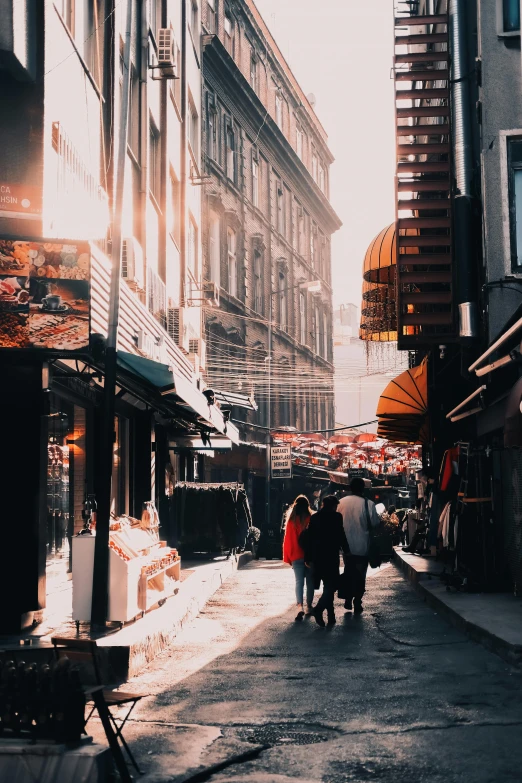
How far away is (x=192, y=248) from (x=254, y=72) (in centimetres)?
1852

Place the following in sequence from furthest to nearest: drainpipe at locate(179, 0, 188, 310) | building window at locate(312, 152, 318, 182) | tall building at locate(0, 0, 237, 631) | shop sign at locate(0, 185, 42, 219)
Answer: building window at locate(312, 152, 318, 182) → drainpipe at locate(179, 0, 188, 310) → shop sign at locate(0, 185, 42, 219) → tall building at locate(0, 0, 237, 631)

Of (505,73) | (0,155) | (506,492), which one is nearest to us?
(0,155)

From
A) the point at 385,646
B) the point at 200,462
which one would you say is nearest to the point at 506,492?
the point at 385,646

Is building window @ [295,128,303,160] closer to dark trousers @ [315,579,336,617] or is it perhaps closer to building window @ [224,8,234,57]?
building window @ [224,8,234,57]

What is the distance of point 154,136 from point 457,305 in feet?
27.1

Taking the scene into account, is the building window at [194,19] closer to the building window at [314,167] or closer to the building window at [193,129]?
the building window at [193,129]

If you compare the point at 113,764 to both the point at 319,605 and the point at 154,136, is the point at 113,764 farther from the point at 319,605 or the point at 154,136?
the point at 154,136

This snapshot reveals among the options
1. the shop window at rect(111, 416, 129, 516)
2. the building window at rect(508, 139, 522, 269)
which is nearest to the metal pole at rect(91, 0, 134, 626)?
the shop window at rect(111, 416, 129, 516)

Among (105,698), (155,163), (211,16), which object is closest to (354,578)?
(105,698)

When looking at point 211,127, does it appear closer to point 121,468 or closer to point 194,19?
point 194,19

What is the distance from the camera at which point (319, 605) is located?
47.2 feet

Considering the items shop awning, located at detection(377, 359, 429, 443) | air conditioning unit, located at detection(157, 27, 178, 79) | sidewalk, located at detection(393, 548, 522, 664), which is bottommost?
sidewalk, located at detection(393, 548, 522, 664)

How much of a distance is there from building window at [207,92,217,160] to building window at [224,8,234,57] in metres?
3.49

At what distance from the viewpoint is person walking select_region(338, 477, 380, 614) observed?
15531 millimetres
